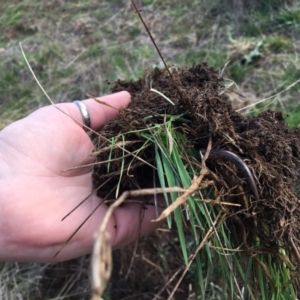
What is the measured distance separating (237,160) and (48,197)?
26.1 inches

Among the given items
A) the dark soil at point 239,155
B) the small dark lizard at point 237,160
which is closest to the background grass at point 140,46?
the dark soil at point 239,155

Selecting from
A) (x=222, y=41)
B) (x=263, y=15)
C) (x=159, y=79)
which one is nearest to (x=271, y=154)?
(x=159, y=79)

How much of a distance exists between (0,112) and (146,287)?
1733 millimetres

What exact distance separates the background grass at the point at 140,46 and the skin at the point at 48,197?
1.13 m

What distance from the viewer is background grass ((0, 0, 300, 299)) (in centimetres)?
259

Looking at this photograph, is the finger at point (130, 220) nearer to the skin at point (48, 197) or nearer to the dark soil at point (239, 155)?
the skin at point (48, 197)

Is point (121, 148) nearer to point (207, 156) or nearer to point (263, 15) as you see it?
point (207, 156)

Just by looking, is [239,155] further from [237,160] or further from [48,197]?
[48,197]

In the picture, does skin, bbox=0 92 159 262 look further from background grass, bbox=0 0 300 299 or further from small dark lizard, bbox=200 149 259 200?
background grass, bbox=0 0 300 299

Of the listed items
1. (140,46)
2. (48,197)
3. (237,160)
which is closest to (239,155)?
(237,160)

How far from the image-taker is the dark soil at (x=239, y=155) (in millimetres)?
1053

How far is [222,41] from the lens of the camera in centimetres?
291

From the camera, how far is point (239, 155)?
1.10 m

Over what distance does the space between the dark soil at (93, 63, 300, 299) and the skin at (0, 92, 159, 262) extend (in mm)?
179
